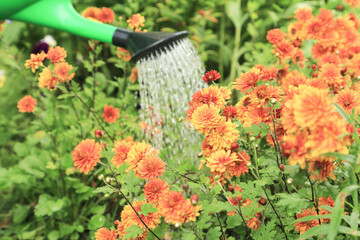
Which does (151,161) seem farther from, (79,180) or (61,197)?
(61,197)

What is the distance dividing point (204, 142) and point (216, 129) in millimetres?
74

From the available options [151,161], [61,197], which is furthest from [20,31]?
[151,161]

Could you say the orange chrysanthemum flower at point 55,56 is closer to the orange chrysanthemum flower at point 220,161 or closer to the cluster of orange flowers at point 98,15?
the cluster of orange flowers at point 98,15

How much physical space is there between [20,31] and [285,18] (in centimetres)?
192

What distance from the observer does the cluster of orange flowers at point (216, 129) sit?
28.2 inches

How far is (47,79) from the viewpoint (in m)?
1.12

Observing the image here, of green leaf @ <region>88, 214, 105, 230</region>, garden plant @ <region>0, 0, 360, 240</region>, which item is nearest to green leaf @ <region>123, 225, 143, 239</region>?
garden plant @ <region>0, 0, 360, 240</region>

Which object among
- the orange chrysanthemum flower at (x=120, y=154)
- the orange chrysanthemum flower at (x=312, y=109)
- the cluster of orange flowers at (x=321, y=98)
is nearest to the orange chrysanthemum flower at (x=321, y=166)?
the cluster of orange flowers at (x=321, y=98)

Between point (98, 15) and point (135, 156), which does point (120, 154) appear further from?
point (98, 15)

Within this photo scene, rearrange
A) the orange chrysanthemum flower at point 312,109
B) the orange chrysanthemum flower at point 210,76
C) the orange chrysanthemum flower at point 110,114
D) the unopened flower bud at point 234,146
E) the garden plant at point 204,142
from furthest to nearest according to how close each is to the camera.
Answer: the orange chrysanthemum flower at point 110,114 → the orange chrysanthemum flower at point 210,76 → the unopened flower bud at point 234,146 → the garden plant at point 204,142 → the orange chrysanthemum flower at point 312,109

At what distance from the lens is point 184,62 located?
4.96ft

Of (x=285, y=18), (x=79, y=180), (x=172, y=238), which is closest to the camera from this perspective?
(x=172, y=238)

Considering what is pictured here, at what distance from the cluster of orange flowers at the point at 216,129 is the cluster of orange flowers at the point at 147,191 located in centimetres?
11

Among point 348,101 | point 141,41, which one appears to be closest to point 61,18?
point 141,41
